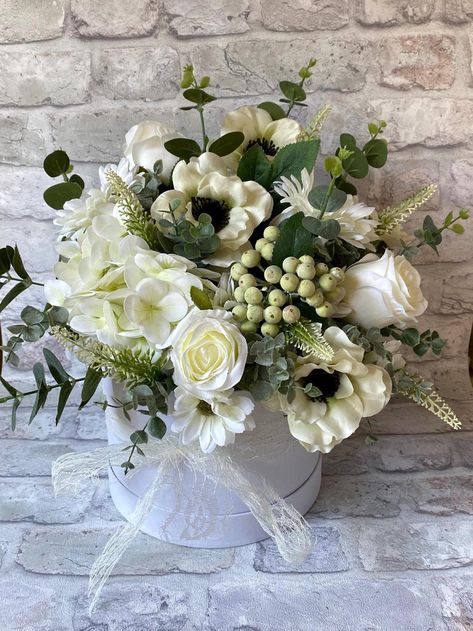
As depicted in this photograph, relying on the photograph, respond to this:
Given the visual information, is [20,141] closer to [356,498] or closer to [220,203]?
[220,203]

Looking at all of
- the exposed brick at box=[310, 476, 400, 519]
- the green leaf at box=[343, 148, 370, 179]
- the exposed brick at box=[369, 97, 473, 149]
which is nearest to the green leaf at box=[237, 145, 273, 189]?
the green leaf at box=[343, 148, 370, 179]

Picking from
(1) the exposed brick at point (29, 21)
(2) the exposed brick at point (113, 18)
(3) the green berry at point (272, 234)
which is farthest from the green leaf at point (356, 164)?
(1) the exposed brick at point (29, 21)

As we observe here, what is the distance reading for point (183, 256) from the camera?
0.64 metres

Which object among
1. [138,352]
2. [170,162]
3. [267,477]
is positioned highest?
[170,162]

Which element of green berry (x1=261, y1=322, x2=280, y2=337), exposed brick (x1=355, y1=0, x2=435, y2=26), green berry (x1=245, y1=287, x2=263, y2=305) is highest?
exposed brick (x1=355, y1=0, x2=435, y2=26)

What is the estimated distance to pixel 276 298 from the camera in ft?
1.94

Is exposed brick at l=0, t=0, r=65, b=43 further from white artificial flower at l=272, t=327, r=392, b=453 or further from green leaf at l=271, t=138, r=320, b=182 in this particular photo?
white artificial flower at l=272, t=327, r=392, b=453

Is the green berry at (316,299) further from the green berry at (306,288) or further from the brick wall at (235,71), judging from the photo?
the brick wall at (235,71)

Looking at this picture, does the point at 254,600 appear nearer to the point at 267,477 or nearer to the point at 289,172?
the point at 267,477

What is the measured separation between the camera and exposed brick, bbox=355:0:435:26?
2.84 ft

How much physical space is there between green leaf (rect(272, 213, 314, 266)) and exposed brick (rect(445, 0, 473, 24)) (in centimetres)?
49

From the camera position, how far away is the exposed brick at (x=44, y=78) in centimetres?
89

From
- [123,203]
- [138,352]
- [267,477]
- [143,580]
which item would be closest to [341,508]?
[267,477]

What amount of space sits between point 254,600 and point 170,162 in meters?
0.53
